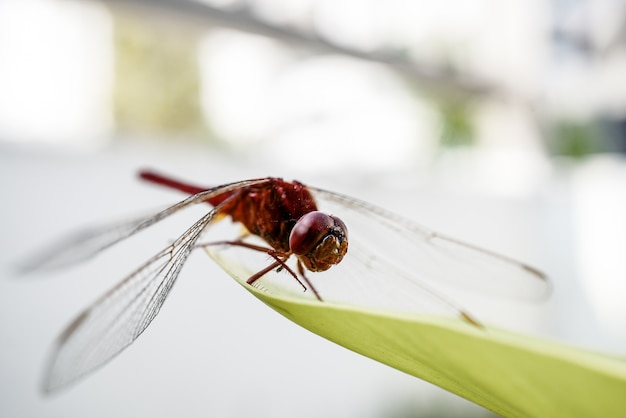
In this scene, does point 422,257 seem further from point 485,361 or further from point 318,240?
point 485,361

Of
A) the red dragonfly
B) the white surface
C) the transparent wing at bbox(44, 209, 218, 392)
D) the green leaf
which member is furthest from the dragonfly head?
the white surface

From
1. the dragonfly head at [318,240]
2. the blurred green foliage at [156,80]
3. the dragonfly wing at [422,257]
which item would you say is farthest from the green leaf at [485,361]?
the blurred green foliage at [156,80]

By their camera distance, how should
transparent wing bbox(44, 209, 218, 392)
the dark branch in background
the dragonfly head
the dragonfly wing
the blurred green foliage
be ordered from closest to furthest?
1. transparent wing bbox(44, 209, 218, 392)
2. the dragonfly head
3. the dragonfly wing
4. the dark branch in background
5. the blurred green foliage

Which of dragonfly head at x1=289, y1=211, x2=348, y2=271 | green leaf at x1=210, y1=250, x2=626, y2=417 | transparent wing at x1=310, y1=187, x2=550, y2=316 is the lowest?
transparent wing at x1=310, y1=187, x2=550, y2=316

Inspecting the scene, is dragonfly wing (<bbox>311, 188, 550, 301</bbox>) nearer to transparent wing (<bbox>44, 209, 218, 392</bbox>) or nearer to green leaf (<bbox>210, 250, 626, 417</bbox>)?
transparent wing (<bbox>44, 209, 218, 392</bbox>)

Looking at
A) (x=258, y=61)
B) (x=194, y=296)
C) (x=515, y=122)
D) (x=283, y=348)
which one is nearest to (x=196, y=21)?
(x=258, y=61)

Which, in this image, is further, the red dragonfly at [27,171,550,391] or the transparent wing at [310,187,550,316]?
the transparent wing at [310,187,550,316]

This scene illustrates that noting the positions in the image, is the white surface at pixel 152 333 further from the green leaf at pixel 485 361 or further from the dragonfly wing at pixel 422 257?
the green leaf at pixel 485 361
